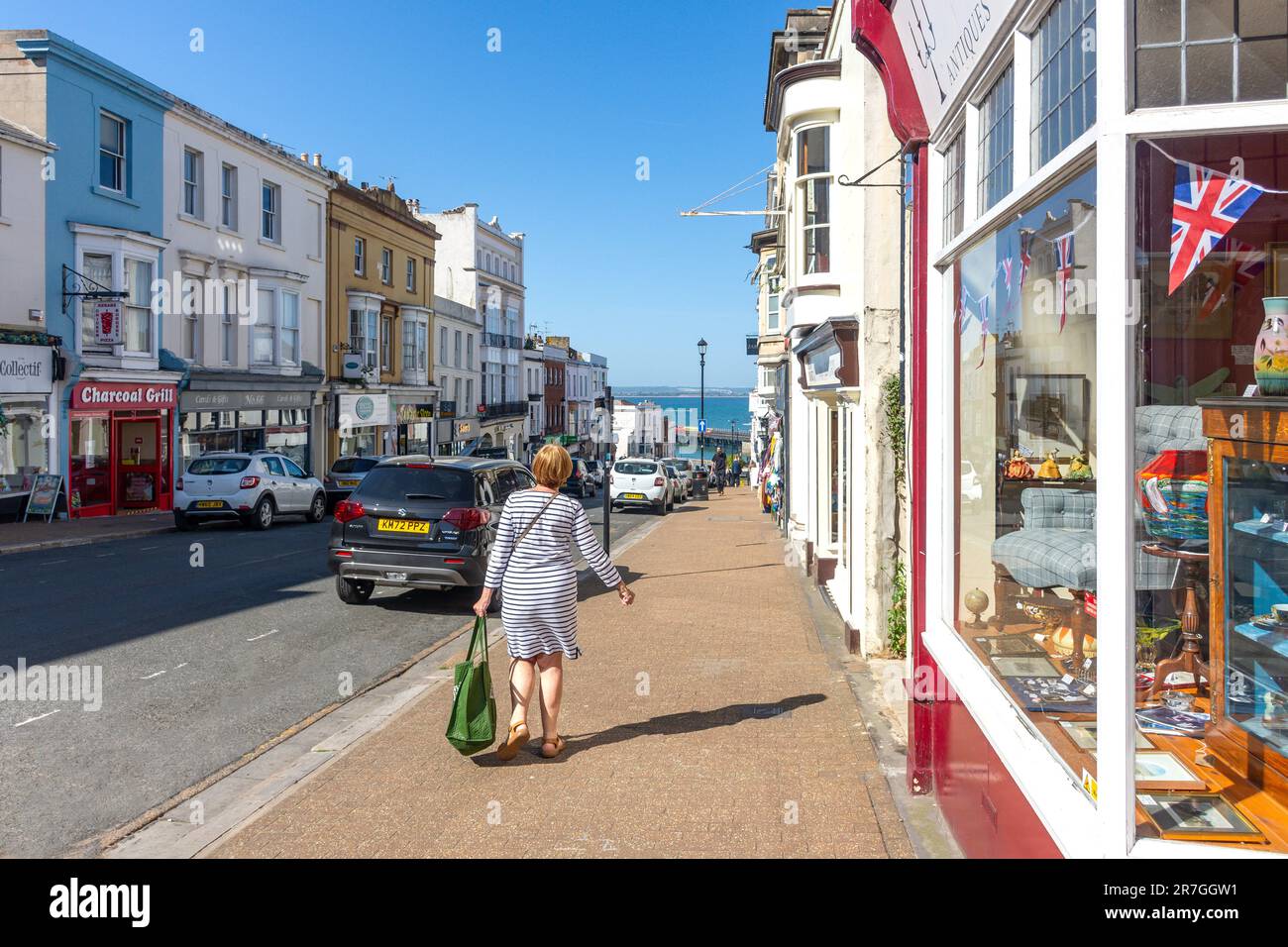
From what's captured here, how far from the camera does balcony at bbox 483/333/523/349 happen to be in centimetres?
5941

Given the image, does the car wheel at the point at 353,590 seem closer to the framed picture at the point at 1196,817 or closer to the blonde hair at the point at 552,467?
the blonde hair at the point at 552,467

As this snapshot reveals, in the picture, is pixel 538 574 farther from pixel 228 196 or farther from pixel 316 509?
pixel 228 196

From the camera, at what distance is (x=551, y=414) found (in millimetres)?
76625

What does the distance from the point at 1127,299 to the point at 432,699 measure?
5.99 meters

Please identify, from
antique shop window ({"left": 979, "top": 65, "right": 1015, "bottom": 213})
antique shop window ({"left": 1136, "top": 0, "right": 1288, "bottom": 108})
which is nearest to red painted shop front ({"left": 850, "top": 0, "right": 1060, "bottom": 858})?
antique shop window ({"left": 979, "top": 65, "right": 1015, "bottom": 213})

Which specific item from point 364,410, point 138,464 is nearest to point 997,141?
point 138,464

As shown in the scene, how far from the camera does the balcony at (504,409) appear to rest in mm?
58781

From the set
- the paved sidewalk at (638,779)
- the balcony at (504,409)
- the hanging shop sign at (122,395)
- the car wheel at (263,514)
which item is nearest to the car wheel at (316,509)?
the car wheel at (263,514)

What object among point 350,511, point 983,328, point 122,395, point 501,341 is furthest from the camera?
point 501,341

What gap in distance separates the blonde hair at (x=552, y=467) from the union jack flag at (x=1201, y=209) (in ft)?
12.5

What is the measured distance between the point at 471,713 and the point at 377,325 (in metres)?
37.6

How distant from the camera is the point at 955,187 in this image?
15.8 feet

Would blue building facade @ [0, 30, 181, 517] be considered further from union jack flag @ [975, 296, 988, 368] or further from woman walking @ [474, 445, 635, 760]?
union jack flag @ [975, 296, 988, 368]
